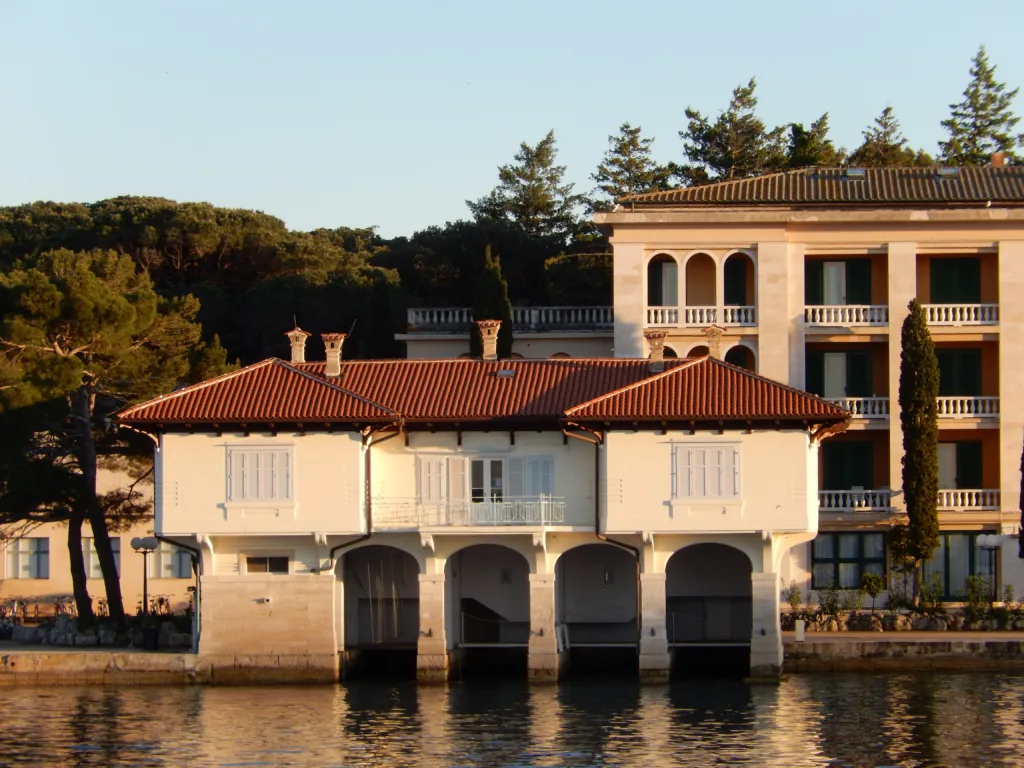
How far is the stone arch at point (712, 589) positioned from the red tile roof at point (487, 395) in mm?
5341

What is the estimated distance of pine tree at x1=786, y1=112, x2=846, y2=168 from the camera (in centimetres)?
7762

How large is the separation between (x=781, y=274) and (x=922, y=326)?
528cm

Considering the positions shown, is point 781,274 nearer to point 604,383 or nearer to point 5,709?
point 604,383

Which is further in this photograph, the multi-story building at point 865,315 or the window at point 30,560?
the window at point 30,560

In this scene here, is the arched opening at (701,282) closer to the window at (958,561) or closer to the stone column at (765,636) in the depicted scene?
the window at (958,561)

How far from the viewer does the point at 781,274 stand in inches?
2281

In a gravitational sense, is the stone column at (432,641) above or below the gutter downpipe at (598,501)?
below

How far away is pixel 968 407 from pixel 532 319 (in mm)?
15520

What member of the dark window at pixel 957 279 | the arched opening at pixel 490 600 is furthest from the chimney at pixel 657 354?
the dark window at pixel 957 279

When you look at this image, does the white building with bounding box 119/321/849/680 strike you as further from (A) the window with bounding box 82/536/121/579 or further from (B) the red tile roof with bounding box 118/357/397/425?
(A) the window with bounding box 82/536/121/579

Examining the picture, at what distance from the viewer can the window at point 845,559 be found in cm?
5625

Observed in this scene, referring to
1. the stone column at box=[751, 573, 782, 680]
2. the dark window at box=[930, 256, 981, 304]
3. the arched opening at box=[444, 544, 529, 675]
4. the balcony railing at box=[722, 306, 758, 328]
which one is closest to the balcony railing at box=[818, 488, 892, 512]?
the balcony railing at box=[722, 306, 758, 328]

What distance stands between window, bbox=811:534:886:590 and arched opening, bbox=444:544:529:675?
10.2m

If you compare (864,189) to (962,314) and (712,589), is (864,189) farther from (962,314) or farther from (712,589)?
(712,589)
